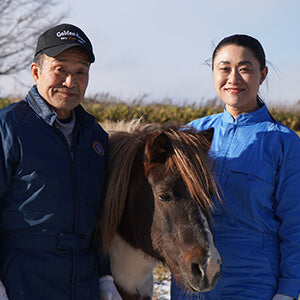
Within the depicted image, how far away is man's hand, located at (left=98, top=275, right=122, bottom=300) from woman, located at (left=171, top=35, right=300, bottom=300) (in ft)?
1.49

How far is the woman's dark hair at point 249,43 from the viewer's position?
7.88 ft

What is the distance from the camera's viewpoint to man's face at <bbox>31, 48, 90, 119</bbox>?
6.52 feet

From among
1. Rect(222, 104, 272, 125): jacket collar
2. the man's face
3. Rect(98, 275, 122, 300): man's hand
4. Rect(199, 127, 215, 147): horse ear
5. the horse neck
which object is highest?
the man's face

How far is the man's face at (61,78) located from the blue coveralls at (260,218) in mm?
1034

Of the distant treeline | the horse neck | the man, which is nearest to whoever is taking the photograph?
the man

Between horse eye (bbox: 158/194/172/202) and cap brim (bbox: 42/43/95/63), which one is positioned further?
horse eye (bbox: 158/194/172/202)

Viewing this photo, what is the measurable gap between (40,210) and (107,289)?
637mm

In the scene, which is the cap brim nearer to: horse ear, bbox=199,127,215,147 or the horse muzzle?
horse ear, bbox=199,127,215,147

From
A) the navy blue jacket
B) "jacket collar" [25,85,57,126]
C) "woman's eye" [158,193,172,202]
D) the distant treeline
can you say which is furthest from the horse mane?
the distant treeline

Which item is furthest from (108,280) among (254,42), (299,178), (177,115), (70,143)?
(177,115)

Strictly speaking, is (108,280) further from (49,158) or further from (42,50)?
(42,50)

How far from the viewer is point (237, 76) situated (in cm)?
240

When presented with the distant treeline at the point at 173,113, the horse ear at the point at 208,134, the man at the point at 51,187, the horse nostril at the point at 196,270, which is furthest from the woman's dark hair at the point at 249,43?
the distant treeline at the point at 173,113

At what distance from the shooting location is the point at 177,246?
6.55 feet
